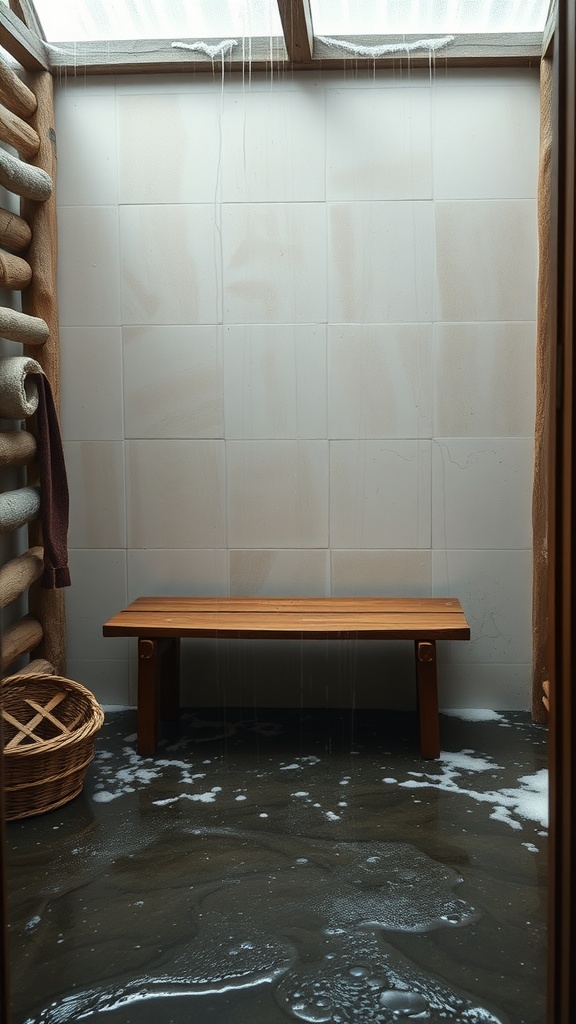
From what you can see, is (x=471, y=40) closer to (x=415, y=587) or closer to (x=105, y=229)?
(x=105, y=229)

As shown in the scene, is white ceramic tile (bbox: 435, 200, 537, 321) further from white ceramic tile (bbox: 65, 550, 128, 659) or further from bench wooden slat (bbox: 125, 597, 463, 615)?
white ceramic tile (bbox: 65, 550, 128, 659)

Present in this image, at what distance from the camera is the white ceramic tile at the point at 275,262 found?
10.8 feet

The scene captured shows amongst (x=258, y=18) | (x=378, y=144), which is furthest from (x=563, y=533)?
(x=258, y=18)

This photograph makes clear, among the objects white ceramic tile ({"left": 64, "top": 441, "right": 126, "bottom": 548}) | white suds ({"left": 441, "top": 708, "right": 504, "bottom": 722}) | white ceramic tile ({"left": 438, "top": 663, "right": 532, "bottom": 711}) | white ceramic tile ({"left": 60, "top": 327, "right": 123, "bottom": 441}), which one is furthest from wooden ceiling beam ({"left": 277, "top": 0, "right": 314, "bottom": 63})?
white suds ({"left": 441, "top": 708, "right": 504, "bottom": 722})

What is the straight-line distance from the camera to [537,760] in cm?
290

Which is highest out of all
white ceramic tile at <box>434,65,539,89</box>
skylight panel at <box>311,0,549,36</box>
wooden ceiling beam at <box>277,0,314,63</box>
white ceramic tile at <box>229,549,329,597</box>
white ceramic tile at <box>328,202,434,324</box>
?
skylight panel at <box>311,0,549,36</box>

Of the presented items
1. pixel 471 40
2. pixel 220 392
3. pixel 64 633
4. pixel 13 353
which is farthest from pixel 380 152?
pixel 64 633

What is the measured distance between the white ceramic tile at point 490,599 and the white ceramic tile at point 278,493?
0.51 meters

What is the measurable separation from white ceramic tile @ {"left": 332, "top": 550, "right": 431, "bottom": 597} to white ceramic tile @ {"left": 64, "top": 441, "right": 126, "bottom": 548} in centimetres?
87

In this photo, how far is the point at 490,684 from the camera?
3.39m

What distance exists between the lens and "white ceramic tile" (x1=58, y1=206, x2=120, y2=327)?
335cm

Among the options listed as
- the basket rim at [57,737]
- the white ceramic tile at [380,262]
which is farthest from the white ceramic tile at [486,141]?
the basket rim at [57,737]

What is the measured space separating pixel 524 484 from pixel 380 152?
136cm

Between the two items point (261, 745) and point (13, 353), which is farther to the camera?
point (13, 353)
